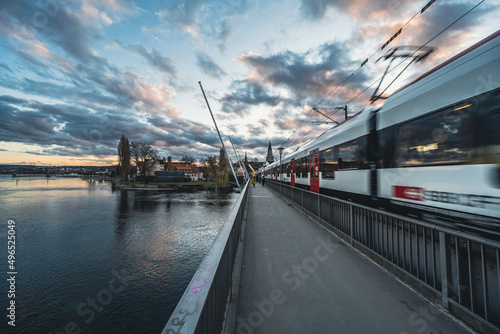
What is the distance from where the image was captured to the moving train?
12.6 ft

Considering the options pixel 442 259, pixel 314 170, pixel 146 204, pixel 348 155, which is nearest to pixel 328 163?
pixel 348 155

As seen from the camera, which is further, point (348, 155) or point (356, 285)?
point (348, 155)

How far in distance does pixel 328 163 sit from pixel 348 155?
205 cm

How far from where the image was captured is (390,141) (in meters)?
6.54

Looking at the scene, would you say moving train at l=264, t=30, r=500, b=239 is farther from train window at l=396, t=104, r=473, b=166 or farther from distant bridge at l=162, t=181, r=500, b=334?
distant bridge at l=162, t=181, r=500, b=334

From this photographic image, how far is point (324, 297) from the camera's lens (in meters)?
3.34

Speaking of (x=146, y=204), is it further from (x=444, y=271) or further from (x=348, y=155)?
(x=444, y=271)

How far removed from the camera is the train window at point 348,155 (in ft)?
27.6

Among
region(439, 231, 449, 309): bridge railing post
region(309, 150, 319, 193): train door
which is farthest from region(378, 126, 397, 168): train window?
region(309, 150, 319, 193): train door

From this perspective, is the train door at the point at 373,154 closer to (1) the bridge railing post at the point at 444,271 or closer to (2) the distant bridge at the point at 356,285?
(2) the distant bridge at the point at 356,285

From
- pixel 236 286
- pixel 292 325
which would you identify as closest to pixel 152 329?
pixel 236 286

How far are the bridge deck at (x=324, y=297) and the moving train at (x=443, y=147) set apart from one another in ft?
6.36

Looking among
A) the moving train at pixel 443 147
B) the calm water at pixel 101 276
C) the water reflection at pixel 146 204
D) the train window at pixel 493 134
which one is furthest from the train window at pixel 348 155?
the water reflection at pixel 146 204

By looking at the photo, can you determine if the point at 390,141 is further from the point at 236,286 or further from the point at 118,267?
the point at 118,267
